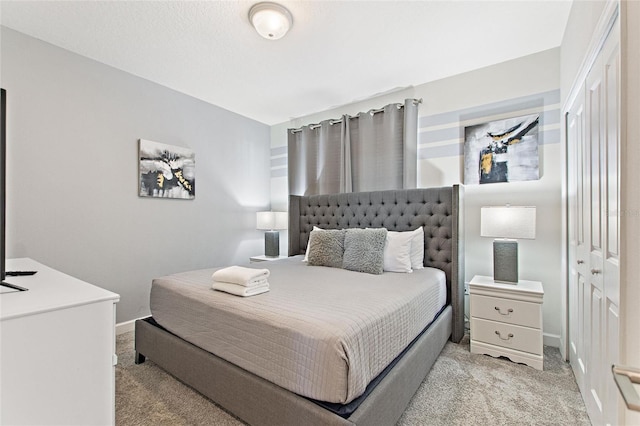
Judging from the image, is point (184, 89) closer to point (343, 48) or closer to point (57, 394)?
point (343, 48)

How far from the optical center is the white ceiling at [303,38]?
211 centimetres

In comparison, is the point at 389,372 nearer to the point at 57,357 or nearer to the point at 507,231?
the point at 57,357

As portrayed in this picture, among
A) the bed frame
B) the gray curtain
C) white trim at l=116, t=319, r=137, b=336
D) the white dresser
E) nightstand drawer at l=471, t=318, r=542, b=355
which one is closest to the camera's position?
the white dresser

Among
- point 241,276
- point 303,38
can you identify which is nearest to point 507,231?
point 241,276

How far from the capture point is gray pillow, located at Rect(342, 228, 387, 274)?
8.54ft

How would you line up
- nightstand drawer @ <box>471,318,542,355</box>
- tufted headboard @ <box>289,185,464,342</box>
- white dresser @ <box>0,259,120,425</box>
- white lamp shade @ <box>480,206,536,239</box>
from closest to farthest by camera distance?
white dresser @ <box>0,259,120,425</box> → nightstand drawer @ <box>471,318,542,355</box> → white lamp shade @ <box>480,206,536,239</box> → tufted headboard @ <box>289,185,464,342</box>

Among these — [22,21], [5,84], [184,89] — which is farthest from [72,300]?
[184,89]

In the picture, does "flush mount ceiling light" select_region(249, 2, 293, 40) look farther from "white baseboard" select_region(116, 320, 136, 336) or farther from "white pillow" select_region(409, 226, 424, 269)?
"white baseboard" select_region(116, 320, 136, 336)

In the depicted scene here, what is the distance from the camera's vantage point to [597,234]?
1508 millimetres

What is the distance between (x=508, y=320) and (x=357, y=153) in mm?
2384

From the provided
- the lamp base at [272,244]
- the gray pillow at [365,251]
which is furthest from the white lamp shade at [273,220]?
the gray pillow at [365,251]

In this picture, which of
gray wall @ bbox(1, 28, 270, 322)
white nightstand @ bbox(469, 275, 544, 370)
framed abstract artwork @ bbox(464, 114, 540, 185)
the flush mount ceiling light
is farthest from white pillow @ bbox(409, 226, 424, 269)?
gray wall @ bbox(1, 28, 270, 322)

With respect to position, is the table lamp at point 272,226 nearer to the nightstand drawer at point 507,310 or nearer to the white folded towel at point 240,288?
the white folded towel at point 240,288

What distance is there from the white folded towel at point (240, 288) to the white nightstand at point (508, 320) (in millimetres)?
1815
